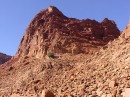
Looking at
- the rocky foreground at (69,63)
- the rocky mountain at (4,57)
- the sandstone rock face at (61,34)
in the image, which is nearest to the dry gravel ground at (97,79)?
the rocky foreground at (69,63)

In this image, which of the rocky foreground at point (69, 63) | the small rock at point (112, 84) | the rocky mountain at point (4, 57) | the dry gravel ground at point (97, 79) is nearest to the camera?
the small rock at point (112, 84)

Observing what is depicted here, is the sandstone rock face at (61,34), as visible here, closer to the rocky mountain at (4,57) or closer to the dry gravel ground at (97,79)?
the dry gravel ground at (97,79)

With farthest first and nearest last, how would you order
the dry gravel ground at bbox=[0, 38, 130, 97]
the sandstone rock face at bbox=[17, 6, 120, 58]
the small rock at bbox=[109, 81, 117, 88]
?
the sandstone rock face at bbox=[17, 6, 120, 58] < the dry gravel ground at bbox=[0, 38, 130, 97] < the small rock at bbox=[109, 81, 117, 88]

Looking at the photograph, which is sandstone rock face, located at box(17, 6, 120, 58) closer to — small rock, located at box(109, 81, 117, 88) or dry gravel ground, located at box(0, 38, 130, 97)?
dry gravel ground, located at box(0, 38, 130, 97)

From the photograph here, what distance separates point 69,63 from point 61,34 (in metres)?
17.1

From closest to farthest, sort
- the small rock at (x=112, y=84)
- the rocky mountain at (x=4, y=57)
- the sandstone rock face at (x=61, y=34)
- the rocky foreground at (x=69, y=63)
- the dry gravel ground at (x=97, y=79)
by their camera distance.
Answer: the small rock at (x=112, y=84), the dry gravel ground at (x=97, y=79), the rocky foreground at (x=69, y=63), the sandstone rock face at (x=61, y=34), the rocky mountain at (x=4, y=57)

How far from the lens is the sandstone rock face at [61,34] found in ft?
147

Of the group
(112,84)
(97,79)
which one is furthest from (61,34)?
(112,84)

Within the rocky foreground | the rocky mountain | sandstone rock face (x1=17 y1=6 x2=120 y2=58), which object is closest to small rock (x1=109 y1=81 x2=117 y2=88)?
the rocky foreground

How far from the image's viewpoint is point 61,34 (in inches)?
1906

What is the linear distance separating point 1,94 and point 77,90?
12.4 m

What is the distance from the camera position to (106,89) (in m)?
16.4

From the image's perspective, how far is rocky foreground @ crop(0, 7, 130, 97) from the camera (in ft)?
58.0

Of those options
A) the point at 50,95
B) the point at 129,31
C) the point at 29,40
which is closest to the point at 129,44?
the point at 129,31
